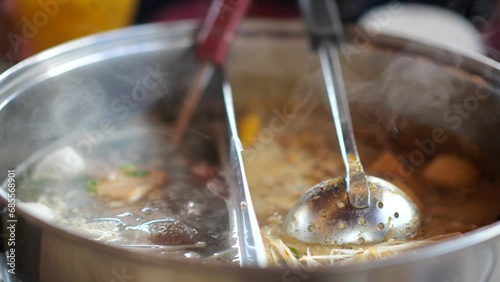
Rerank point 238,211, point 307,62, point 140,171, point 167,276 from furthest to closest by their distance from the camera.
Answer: point 307,62, point 140,171, point 238,211, point 167,276

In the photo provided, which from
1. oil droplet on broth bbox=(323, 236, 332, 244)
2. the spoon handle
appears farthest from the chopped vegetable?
oil droplet on broth bbox=(323, 236, 332, 244)

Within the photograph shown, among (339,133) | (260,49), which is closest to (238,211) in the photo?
(339,133)

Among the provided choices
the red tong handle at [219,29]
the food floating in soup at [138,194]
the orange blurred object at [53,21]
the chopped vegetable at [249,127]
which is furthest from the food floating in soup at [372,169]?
the orange blurred object at [53,21]

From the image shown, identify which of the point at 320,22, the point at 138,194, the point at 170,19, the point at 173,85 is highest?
the point at 170,19

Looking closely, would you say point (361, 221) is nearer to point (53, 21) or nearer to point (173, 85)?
A: point (173, 85)

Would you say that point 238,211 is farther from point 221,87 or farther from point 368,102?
point 368,102

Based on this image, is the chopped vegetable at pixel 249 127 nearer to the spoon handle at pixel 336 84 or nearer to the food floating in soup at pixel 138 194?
the food floating in soup at pixel 138 194

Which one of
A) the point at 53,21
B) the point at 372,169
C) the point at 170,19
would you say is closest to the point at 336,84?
the point at 372,169
